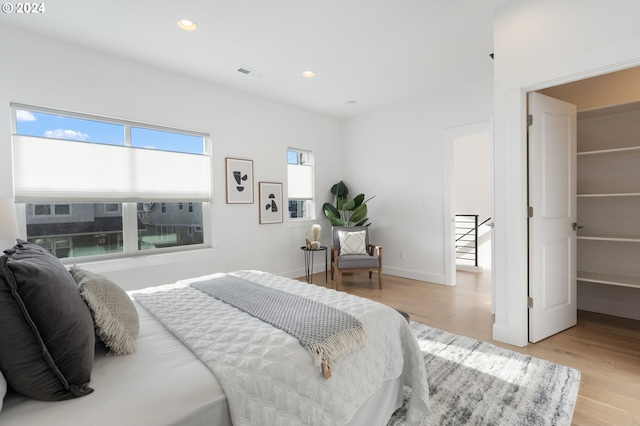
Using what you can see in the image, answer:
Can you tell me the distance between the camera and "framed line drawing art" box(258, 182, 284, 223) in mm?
4570

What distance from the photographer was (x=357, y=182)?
221 inches

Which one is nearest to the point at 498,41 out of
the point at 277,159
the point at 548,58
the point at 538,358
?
the point at 548,58

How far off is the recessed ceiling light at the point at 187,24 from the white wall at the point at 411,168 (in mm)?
3286

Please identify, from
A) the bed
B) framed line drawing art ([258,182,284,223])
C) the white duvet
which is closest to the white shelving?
the white duvet

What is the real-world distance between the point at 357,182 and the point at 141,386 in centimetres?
489

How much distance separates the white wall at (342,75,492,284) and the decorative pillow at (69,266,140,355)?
4.15 metres

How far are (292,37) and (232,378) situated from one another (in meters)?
2.93

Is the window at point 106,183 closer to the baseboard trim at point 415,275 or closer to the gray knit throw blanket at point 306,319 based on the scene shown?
the gray knit throw blanket at point 306,319

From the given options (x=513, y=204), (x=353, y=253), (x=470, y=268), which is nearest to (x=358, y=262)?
(x=353, y=253)

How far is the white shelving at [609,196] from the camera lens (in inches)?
117

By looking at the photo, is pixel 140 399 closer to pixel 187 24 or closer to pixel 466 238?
pixel 187 24

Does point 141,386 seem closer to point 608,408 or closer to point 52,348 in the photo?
point 52,348

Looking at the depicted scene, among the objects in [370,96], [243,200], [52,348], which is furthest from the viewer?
[370,96]

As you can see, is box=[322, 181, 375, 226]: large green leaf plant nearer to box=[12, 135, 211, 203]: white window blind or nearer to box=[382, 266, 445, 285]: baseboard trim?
box=[382, 266, 445, 285]: baseboard trim
